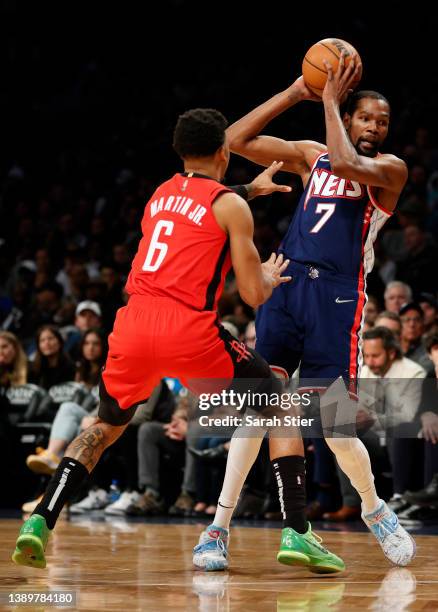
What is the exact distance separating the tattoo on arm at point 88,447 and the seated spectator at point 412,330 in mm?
4015

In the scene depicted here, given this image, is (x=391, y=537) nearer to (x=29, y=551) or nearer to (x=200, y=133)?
(x=29, y=551)

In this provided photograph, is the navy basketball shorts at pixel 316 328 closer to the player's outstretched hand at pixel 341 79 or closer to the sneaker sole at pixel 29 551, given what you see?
the player's outstretched hand at pixel 341 79

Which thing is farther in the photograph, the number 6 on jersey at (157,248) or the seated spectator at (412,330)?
the seated spectator at (412,330)

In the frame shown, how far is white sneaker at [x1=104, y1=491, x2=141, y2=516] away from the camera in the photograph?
26.0 ft

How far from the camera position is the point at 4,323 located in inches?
443

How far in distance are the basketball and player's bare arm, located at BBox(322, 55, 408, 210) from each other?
44mm

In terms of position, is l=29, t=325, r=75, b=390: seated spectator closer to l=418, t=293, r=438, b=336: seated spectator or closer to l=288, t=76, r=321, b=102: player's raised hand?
l=418, t=293, r=438, b=336: seated spectator

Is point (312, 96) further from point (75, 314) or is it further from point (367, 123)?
point (75, 314)

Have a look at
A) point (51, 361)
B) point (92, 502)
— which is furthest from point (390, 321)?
point (51, 361)

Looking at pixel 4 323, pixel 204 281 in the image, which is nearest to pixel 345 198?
pixel 204 281

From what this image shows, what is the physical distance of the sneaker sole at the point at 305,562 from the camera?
4480mm

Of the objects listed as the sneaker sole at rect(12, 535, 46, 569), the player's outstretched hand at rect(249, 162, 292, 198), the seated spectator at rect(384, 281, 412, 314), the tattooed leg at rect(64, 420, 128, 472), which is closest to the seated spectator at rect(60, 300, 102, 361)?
the seated spectator at rect(384, 281, 412, 314)

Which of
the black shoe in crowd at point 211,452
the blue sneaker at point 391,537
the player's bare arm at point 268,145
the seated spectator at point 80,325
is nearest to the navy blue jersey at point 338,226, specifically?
the player's bare arm at point 268,145

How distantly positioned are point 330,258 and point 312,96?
862mm
